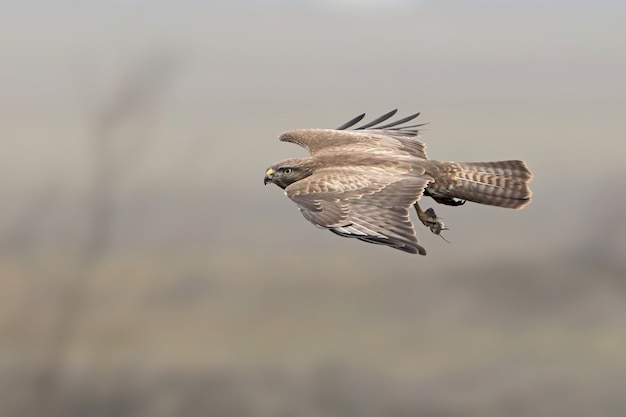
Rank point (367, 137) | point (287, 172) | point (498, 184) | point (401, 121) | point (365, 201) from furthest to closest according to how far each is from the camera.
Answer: point (401, 121) < point (367, 137) < point (287, 172) < point (498, 184) < point (365, 201)

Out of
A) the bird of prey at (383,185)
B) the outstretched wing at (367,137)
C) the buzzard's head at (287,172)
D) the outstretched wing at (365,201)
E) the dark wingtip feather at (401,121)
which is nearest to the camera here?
the outstretched wing at (365,201)

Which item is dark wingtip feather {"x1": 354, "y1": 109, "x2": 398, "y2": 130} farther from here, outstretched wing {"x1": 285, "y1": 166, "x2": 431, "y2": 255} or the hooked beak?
outstretched wing {"x1": 285, "y1": 166, "x2": 431, "y2": 255}

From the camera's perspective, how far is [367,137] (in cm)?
3142

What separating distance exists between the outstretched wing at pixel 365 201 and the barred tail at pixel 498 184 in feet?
3.89

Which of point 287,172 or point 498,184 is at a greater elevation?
point 498,184

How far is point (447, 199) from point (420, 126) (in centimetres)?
679

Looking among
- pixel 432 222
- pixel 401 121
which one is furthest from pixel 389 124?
pixel 432 222

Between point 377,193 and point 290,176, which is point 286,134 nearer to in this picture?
point 290,176

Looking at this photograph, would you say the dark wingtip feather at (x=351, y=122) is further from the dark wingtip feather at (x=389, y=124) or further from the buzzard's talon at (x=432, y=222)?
the buzzard's talon at (x=432, y=222)

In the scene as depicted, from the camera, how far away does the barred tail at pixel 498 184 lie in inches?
1038

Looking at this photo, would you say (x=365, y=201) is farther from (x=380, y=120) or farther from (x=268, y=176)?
(x=380, y=120)

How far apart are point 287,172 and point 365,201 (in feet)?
13.7

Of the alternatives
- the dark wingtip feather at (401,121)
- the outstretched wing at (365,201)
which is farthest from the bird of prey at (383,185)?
the dark wingtip feather at (401,121)

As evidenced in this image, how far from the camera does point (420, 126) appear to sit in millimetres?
33562
